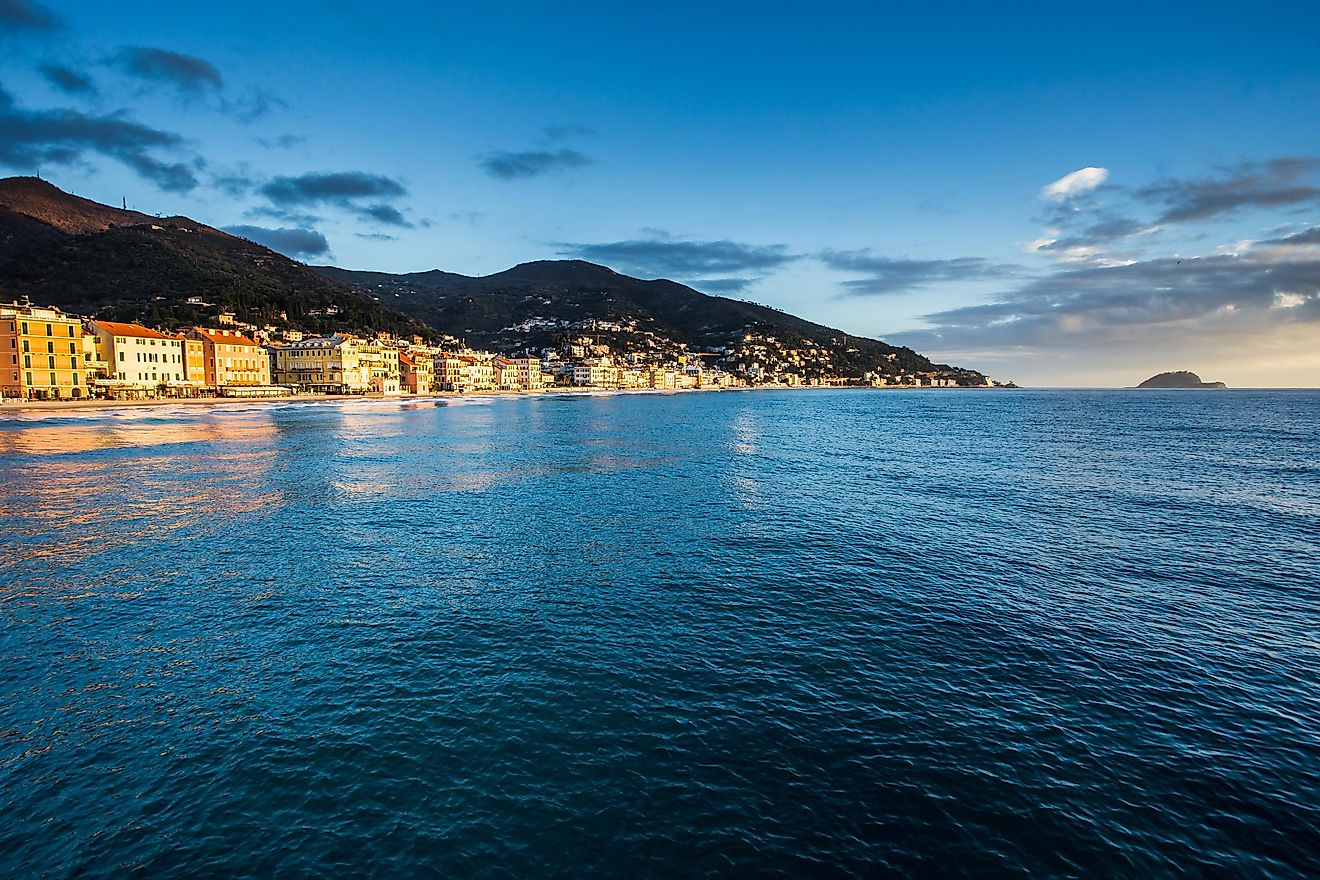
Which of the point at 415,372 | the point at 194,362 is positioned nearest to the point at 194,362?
the point at 194,362

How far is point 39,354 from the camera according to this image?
9894 centimetres

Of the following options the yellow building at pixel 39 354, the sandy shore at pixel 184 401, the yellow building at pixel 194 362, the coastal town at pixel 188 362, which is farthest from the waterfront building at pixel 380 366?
the yellow building at pixel 39 354

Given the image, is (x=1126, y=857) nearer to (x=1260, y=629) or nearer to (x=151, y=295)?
(x=1260, y=629)

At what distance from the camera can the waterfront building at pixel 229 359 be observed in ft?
430

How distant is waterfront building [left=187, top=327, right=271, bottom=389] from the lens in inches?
5157

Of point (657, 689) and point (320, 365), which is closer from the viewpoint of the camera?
point (657, 689)

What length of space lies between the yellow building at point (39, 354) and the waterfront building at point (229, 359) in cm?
2446

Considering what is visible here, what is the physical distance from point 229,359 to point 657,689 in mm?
155383

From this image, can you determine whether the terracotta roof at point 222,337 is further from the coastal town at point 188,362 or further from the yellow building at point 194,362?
the yellow building at point 194,362

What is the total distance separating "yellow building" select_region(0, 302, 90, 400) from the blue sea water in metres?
87.7

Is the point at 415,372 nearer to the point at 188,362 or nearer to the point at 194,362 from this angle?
the point at 194,362

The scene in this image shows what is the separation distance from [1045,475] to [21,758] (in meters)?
58.5

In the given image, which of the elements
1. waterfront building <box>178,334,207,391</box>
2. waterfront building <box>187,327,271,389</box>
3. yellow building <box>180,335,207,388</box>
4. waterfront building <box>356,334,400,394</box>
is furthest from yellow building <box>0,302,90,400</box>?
waterfront building <box>356,334,400,394</box>

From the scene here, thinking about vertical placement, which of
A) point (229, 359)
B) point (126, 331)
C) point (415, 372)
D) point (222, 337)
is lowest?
point (415, 372)
